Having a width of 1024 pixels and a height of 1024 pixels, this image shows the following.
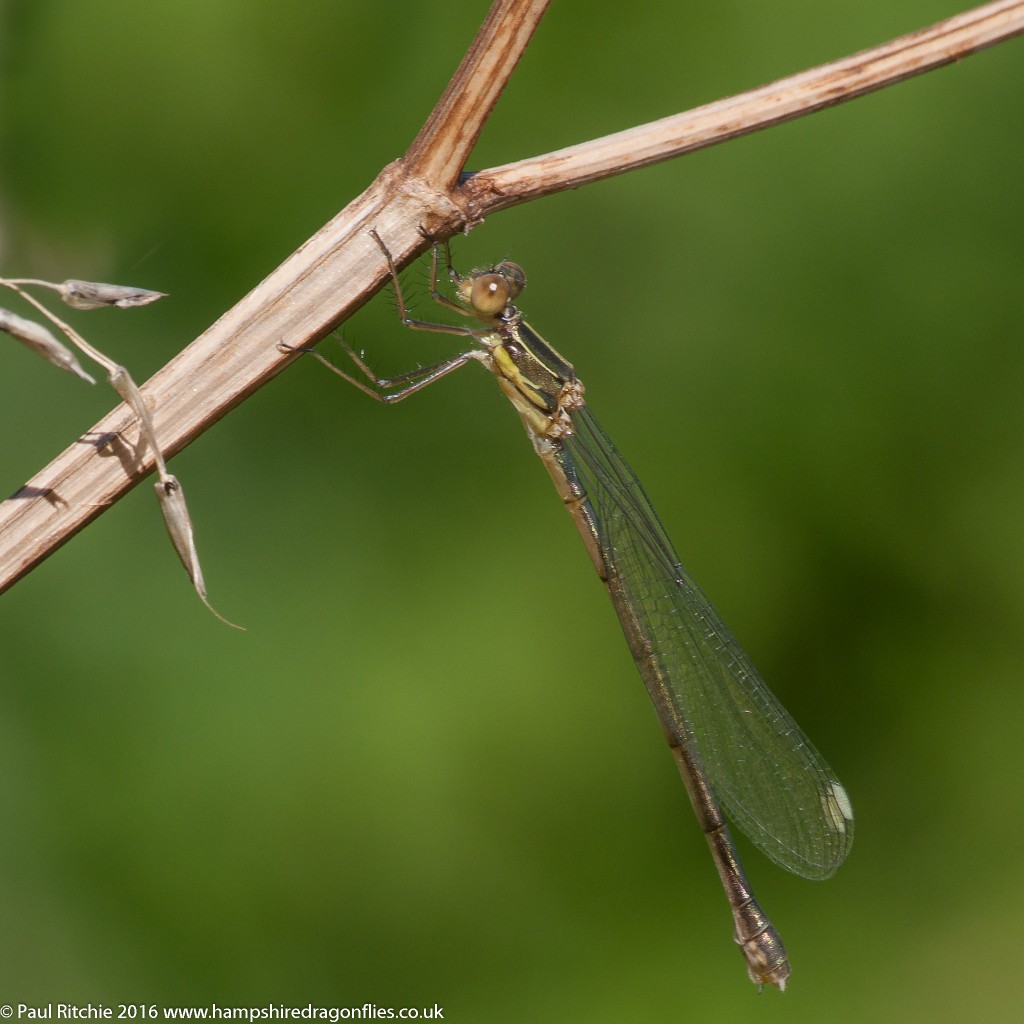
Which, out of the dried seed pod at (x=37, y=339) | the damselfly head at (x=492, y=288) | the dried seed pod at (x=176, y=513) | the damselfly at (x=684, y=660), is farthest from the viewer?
the damselfly at (x=684, y=660)

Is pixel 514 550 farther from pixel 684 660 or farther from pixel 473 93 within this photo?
pixel 473 93

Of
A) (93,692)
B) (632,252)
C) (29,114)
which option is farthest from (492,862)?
(29,114)

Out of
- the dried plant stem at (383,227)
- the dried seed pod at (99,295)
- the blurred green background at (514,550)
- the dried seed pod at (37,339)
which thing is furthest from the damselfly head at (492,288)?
the dried seed pod at (37,339)

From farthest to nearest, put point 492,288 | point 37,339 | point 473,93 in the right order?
point 492,288 < point 473,93 < point 37,339

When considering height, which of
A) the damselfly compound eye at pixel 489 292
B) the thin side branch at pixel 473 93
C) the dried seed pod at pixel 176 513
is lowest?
the dried seed pod at pixel 176 513

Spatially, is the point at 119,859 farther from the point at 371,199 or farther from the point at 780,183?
the point at 780,183

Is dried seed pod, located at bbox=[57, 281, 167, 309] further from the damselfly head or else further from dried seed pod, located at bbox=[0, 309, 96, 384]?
the damselfly head

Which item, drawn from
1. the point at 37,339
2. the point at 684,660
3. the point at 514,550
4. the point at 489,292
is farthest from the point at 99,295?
the point at 684,660

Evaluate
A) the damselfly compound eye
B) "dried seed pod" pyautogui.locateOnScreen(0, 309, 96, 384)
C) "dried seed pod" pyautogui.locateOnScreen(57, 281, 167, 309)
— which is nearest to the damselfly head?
the damselfly compound eye

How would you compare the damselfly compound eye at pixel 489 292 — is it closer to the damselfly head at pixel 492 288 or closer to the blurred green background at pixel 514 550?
the damselfly head at pixel 492 288
